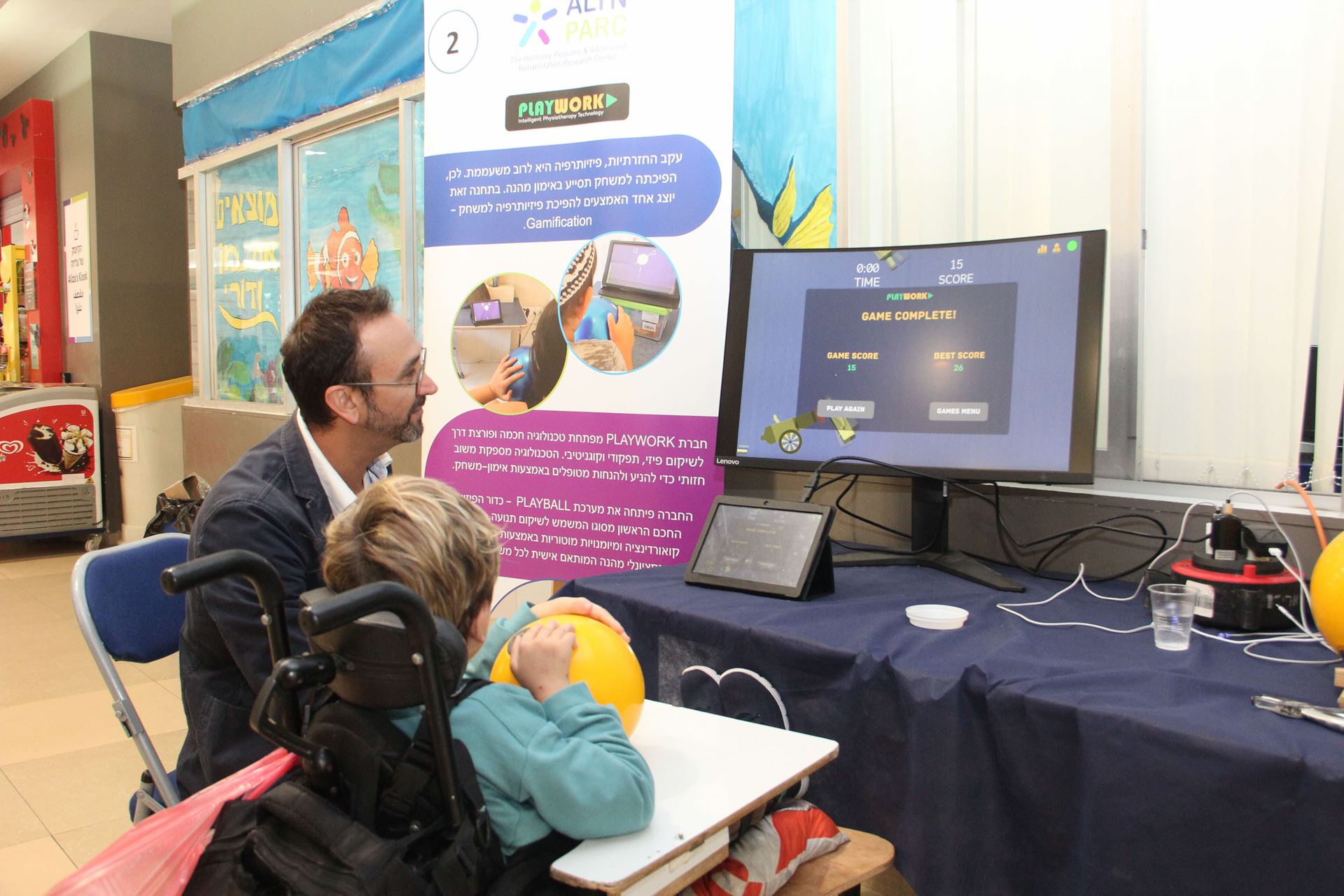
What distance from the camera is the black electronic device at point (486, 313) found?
9.53ft

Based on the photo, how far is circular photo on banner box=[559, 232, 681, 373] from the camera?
2.65 meters

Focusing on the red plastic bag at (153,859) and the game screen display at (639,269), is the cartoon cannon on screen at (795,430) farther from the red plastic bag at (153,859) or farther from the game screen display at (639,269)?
the red plastic bag at (153,859)

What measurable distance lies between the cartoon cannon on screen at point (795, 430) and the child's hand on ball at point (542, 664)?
3.17 ft

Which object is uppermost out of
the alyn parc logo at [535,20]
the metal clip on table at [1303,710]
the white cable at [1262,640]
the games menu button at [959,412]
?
the alyn parc logo at [535,20]

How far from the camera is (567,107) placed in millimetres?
2807

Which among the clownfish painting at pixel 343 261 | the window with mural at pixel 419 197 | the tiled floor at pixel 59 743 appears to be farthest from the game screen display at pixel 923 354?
the clownfish painting at pixel 343 261

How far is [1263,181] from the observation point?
6.31 feet

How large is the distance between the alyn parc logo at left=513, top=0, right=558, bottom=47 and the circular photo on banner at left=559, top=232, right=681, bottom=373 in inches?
25.5

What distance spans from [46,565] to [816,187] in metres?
6.02

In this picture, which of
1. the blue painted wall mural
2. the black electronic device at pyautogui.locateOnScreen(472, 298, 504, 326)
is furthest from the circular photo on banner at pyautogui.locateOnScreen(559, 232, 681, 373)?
the blue painted wall mural

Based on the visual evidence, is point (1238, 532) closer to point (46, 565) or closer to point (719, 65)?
point (719, 65)

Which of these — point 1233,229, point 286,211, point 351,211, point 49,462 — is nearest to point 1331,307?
point 1233,229

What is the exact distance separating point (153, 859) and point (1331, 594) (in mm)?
1466

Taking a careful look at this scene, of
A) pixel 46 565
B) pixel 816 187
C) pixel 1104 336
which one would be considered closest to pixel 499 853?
pixel 1104 336
